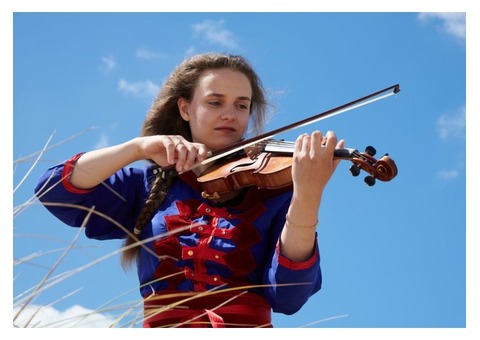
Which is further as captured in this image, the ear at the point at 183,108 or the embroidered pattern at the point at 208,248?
the ear at the point at 183,108

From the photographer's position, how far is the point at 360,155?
2246 mm

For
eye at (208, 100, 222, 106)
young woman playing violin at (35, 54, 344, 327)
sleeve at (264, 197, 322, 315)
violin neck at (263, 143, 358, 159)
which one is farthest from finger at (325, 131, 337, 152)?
eye at (208, 100, 222, 106)

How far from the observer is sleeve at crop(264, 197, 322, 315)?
7.11 feet

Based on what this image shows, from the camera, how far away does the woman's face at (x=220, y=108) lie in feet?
8.59

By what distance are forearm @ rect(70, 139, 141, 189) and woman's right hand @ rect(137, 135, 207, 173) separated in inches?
1.5

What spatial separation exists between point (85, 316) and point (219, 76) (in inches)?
57.3

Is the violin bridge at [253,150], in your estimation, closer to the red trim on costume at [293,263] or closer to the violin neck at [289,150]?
the violin neck at [289,150]

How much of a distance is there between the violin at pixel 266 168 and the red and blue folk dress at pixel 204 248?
7 cm

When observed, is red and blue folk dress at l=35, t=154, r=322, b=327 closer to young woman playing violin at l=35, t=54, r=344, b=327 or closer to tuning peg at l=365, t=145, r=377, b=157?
young woman playing violin at l=35, t=54, r=344, b=327

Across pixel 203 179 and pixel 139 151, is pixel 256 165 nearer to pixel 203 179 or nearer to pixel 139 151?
pixel 203 179

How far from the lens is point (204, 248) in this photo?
7.56 feet

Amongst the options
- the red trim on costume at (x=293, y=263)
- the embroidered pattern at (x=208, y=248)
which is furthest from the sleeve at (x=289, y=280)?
the embroidered pattern at (x=208, y=248)
